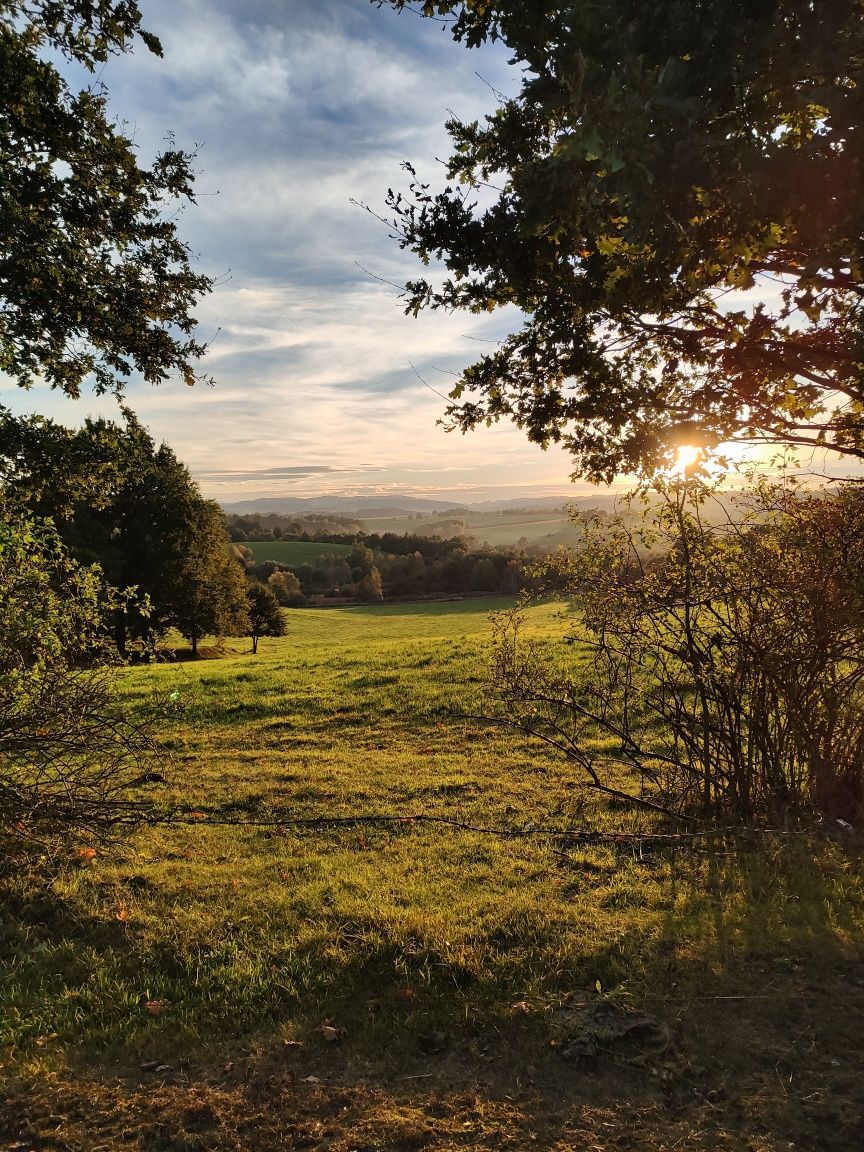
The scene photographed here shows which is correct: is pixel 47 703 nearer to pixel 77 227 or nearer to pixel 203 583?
pixel 77 227

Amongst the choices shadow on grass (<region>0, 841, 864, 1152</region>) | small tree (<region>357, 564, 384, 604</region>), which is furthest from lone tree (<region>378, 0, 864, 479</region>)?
small tree (<region>357, 564, 384, 604</region>)

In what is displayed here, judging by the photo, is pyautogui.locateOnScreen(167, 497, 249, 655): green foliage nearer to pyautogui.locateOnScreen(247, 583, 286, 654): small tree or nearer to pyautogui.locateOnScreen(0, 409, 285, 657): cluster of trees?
pyautogui.locateOnScreen(0, 409, 285, 657): cluster of trees

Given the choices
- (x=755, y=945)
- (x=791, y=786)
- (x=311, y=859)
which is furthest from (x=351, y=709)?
(x=755, y=945)

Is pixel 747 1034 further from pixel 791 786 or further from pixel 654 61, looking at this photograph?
pixel 654 61

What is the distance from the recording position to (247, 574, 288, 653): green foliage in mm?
43500

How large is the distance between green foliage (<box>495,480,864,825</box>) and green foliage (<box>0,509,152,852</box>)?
176 inches

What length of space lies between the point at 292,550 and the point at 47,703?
80.4m

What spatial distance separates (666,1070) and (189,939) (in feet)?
11.9

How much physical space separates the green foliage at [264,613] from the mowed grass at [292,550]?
1281 inches

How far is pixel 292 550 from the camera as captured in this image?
8512 centimetres

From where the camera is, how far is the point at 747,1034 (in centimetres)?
352

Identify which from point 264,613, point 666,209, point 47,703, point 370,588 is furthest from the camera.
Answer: point 370,588

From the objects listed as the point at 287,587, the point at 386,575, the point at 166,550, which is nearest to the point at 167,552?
the point at 166,550

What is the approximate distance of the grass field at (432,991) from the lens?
3023 millimetres
